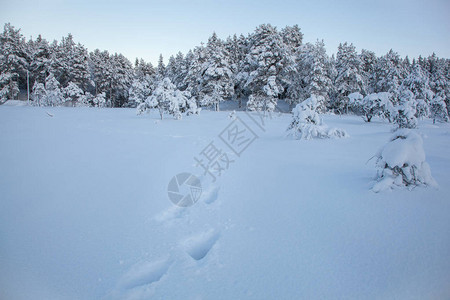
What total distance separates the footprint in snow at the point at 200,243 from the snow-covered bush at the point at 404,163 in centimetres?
272

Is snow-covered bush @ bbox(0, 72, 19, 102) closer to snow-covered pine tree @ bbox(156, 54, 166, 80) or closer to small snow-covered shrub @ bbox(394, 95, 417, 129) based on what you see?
snow-covered pine tree @ bbox(156, 54, 166, 80)

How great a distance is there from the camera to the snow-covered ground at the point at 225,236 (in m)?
2.17

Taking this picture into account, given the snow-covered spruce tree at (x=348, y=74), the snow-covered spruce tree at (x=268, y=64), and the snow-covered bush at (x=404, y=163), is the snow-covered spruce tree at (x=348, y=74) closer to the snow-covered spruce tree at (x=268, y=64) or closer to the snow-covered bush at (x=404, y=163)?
the snow-covered spruce tree at (x=268, y=64)

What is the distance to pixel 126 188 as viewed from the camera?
4254 mm

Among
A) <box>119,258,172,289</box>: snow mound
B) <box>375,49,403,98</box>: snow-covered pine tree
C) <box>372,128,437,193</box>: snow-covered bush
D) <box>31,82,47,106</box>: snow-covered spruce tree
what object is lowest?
<box>119,258,172,289</box>: snow mound

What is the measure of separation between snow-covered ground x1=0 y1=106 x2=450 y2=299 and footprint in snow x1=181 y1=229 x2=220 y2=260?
0.05 feet

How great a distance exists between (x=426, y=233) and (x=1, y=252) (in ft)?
16.9

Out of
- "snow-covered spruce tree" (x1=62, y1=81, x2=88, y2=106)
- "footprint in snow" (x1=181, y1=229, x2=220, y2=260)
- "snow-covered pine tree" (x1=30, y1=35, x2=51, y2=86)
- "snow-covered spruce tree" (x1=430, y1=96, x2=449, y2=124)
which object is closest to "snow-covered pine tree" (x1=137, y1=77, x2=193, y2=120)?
"footprint in snow" (x1=181, y1=229, x2=220, y2=260)

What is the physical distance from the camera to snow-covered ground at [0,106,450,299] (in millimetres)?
2170

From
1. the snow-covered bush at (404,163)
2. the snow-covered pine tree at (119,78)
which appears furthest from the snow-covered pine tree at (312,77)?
the snow-covered pine tree at (119,78)

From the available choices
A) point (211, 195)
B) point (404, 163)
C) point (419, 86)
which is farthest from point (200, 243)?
point (419, 86)

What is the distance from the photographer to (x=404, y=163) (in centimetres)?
327

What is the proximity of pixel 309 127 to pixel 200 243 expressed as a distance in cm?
705

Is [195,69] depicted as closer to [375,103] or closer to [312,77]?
[312,77]
